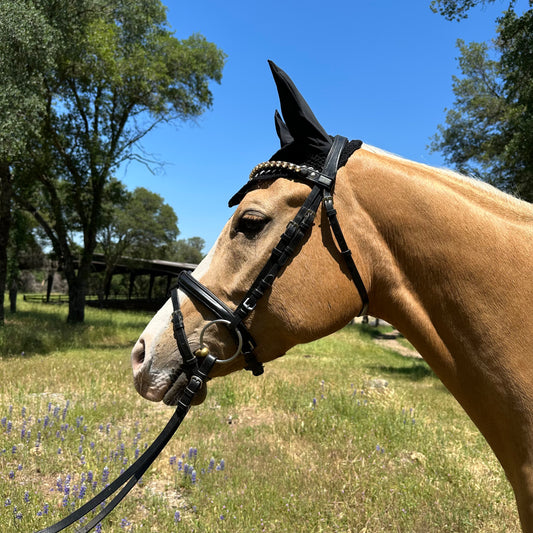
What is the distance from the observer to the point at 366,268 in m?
1.65

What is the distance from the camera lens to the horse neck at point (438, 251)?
1488mm

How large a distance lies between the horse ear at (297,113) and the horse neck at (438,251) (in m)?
0.20

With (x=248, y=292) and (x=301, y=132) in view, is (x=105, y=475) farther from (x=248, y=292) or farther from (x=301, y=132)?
(x=301, y=132)

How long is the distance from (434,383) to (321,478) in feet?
27.2

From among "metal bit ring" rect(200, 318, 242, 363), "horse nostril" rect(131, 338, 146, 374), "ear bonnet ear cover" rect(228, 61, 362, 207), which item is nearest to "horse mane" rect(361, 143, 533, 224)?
"ear bonnet ear cover" rect(228, 61, 362, 207)

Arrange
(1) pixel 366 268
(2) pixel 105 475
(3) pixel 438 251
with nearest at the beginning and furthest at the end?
(3) pixel 438 251 < (1) pixel 366 268 < (2) pixel 105 475

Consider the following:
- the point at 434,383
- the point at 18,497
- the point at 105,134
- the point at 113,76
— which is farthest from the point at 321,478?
the point at 105,134

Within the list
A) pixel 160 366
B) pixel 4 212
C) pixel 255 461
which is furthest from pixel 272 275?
pixel 4 212

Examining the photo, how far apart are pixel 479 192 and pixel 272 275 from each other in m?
1.02

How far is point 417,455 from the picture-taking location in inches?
185

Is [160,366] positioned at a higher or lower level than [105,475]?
higher

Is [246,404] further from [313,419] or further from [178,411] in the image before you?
[178,411]

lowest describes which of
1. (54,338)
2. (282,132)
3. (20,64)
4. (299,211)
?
(54,338)

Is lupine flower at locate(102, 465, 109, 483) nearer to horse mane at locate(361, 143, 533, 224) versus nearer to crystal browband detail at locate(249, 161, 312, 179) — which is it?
crystal browband detail at locate(249, 161, 312, 179)
